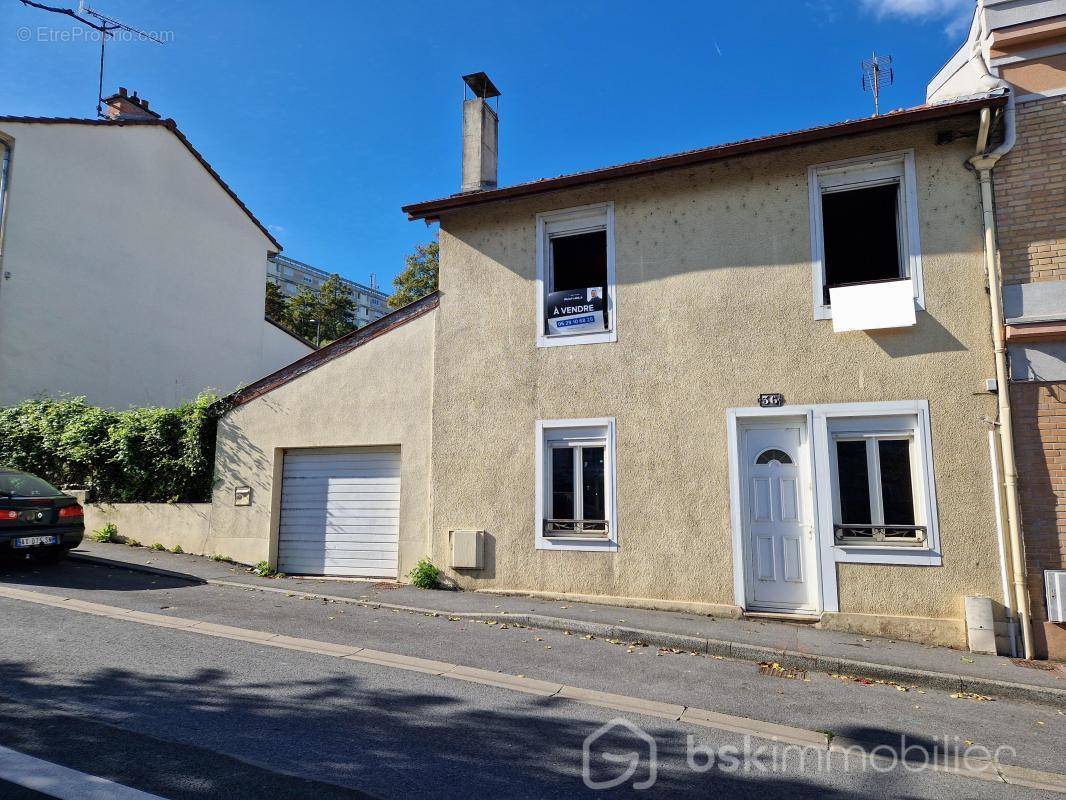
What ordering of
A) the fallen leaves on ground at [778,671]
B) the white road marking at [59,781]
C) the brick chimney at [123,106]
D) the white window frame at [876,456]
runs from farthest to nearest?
the brick chimney at [123,106]
the white window frame at [876,456]
the fallen leaves on ground at [778,671]
the white road marking at [59,781]

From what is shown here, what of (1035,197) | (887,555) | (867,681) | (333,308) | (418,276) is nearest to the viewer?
(867,681)

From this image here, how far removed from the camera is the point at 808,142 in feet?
27.0

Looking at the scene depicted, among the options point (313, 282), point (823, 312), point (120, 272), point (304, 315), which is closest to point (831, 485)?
point (823, 312)

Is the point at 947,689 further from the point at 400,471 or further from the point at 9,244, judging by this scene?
the point at 9,244

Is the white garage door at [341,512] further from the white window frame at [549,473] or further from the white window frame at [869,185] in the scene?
the white window frame at [869,185]

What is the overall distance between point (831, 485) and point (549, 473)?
139 inches

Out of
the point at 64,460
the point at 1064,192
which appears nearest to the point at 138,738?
the point at 1064,192

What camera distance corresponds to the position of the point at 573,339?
9.37m

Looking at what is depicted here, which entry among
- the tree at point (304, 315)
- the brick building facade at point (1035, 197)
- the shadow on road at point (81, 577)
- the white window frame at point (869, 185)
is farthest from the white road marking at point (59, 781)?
the tree at point (304, 315)

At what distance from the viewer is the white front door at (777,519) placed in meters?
8.04

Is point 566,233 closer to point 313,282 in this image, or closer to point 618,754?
point 618,754

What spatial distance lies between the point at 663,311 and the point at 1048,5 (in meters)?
5.31

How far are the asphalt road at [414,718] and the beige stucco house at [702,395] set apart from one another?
1.84 m

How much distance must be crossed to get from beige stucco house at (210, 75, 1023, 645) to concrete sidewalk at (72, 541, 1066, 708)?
1.29 ft
